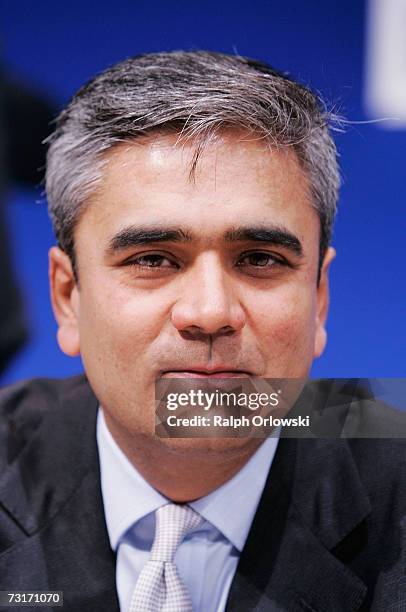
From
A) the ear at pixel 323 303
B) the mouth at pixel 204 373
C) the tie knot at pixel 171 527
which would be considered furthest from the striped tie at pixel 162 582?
the ear at pixel 323 303

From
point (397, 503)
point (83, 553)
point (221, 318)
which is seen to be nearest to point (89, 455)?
point (83, 553)

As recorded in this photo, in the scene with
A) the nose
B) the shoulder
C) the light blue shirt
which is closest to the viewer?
the nose

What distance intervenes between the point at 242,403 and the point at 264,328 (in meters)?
0.13

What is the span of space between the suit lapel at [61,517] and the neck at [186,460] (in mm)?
101

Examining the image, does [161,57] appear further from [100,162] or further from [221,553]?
[221,553]

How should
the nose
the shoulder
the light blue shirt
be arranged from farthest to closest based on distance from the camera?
the shoulder
the light blue shirt
the nose

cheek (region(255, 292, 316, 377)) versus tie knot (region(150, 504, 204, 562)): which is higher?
cheek (region(255, 292, 316, 377))

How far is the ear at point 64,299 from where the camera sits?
1270 mm

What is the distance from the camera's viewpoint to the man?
111 cm

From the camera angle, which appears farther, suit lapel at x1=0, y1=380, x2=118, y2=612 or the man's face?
suit lapel at x1=0, y1=380, x2=118, y2=612

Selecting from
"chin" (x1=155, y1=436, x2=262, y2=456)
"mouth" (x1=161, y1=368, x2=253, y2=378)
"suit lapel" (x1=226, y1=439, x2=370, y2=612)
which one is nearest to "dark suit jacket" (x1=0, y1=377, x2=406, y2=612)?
"suit lapel" (x1=226, y1=439, x2=370, y2=612)

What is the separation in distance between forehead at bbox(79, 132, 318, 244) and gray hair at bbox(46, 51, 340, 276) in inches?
0.7

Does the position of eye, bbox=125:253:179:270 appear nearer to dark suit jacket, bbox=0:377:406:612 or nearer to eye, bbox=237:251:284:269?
eye, bbox=237:251:284:269

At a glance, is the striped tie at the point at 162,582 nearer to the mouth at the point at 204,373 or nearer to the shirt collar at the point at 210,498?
the shirt collar at the point at 210,498
